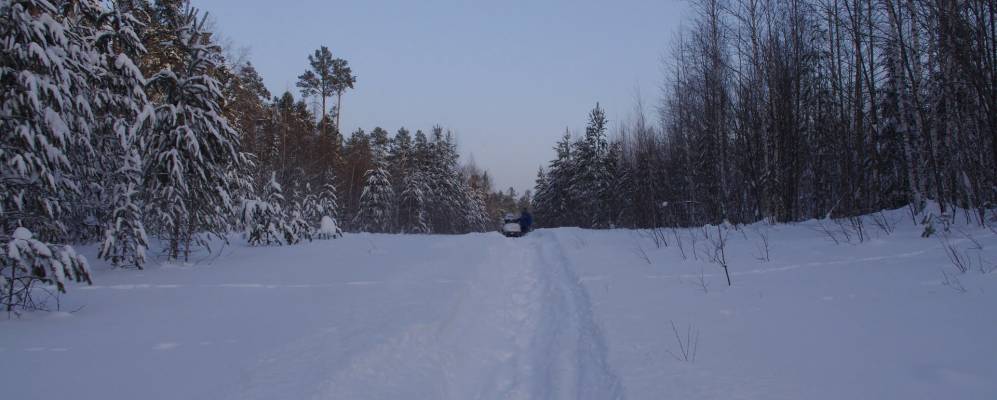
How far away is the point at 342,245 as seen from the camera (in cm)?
1273

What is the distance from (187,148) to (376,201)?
23.5 metres

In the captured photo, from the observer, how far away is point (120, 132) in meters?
8.66

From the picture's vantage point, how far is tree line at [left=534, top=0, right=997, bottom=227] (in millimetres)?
6938

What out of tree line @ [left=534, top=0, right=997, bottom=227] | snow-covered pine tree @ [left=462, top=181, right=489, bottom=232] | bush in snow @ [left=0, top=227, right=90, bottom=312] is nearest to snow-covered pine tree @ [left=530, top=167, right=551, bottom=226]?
snow-covered pine tree @ [left=462, top=181, right=489, bottom=232]

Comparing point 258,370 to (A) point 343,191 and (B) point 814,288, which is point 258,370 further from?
(A) point 343,191

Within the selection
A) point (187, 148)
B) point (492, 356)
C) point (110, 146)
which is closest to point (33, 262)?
point (187, 148)

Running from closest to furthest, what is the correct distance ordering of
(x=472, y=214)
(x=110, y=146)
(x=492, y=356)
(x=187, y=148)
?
(x=492, y=356) → (x=187, y=148) → (x=110, y=146) → (x=472, y=214)

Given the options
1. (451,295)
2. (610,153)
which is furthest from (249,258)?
(610,153)

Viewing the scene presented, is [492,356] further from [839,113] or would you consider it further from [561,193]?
[561,193]

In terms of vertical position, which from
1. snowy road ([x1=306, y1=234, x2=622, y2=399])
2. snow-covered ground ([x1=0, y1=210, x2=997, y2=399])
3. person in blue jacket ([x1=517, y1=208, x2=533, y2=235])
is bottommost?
snowy road ([x1=306, y1=234, x2=622, y2=399])

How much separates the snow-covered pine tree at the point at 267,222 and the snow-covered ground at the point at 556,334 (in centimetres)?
436

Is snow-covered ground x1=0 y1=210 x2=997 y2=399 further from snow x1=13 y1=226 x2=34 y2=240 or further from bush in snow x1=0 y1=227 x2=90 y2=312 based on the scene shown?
snow x1=13 y1=226 x2=34 y2=240

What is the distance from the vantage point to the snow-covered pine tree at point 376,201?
32.4 meters

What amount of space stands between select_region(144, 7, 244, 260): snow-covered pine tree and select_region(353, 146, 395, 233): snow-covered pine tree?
22337 millimetres
